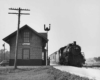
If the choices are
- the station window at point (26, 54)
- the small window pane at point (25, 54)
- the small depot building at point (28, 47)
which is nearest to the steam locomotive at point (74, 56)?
the small depot building at point (28, 47)

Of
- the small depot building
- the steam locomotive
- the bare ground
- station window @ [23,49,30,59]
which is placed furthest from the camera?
the steam locomotive

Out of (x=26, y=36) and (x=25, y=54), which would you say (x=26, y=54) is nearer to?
(x=25, y=54)

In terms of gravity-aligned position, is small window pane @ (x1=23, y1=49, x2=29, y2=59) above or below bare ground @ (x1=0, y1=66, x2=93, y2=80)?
above

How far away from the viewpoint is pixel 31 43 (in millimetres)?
22453

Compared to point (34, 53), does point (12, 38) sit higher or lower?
higher

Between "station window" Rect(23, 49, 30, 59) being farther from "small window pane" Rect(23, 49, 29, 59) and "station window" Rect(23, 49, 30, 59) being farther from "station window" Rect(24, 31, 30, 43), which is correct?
"station window" Rect(24, 31, 30, 43)

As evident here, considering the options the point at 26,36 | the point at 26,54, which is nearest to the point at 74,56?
the point at 26,54

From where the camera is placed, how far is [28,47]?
22359 mm

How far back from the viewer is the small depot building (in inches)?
870

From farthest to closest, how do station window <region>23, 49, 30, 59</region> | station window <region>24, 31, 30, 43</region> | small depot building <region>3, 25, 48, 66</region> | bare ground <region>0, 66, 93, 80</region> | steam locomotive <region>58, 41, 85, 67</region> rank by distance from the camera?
steam locomotive <region>58, 41, 85, 67</region>, station window <region>24, 31, 30, 43</region>, station window <region>23, 49, 30, 59</region>, small depot building <region>3, 25, 48, 66</region>, bare ground <region>0, 66, 93, 80</region>

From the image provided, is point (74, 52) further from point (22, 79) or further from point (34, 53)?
point (22, 79)

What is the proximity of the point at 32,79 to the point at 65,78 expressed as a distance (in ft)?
7.80

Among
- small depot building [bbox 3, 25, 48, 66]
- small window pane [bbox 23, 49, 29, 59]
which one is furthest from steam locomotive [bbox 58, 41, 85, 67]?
small window pane [bbox 23, 49, 29, 59]

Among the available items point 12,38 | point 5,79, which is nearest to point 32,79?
point 5,79
